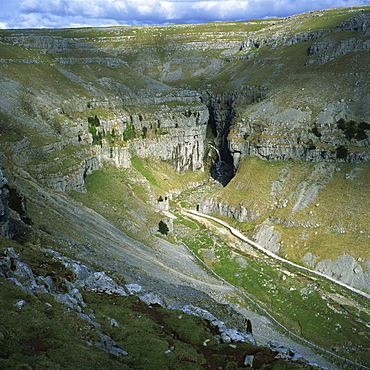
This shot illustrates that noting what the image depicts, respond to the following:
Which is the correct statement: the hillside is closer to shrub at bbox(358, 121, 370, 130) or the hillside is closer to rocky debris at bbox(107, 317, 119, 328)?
rocky debris at bbox(107, 317, 119, 328)

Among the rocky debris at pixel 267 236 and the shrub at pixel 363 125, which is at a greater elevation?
the shrub at pixel 363 125

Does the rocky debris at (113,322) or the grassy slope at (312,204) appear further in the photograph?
the grassy slope at (312,204)

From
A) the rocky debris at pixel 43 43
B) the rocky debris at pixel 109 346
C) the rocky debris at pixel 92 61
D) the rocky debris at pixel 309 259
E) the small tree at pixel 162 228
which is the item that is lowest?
the rocky debris at pixel 309 259

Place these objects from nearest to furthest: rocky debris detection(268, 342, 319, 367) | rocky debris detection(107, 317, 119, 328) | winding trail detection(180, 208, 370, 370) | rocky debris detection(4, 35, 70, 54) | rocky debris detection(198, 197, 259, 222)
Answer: rocky debris detection(268, 342, 319, 367) < rocky debris detection(107, 317, 119, 328) < winding trail detection(180, 208, 370, 370) < rocky debris detection(198, 197, 259, 222) < rocky debris detection(4, 35, 70, 54)

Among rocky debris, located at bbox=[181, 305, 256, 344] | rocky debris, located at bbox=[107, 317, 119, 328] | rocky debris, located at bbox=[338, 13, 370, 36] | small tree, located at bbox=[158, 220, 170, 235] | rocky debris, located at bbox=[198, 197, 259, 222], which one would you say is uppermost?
rocky debris, located at bbox=[338, 13, 370, 36]

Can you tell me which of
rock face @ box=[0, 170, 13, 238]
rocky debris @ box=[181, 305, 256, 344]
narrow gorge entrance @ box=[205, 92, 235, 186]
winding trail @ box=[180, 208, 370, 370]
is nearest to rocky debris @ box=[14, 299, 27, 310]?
rock face @ box=[0, 170, 13, 238]

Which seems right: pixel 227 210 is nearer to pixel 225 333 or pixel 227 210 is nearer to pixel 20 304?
pixel 225 333

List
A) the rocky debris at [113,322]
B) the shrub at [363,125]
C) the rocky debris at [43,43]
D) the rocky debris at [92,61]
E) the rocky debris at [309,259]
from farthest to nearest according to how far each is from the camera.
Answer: the rocky debris at [43,43]
the rocky debris at [92,61]
the shrub at [363,125]
the rocky debris at [309,259]
the rocky debris at [113,322]

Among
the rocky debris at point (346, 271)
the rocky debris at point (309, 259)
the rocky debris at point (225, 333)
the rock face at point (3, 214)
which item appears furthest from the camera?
the rocky debris at point (309, 259)

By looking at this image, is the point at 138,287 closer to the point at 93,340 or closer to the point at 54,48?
the point at 93,340

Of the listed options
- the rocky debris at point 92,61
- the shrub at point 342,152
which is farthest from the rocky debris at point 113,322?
the rocky debris at point 92,61

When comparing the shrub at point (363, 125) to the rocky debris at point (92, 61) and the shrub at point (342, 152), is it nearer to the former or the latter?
the shrub at point (342, 152)
